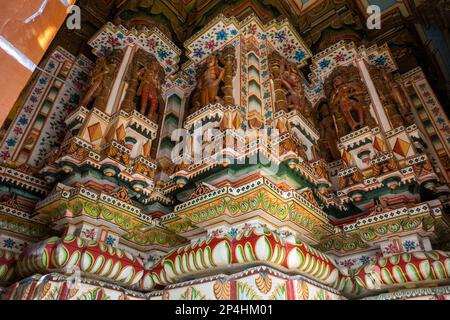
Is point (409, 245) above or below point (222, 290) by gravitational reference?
above

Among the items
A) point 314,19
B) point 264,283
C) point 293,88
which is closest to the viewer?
point 264,283

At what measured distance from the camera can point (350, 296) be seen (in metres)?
2.81

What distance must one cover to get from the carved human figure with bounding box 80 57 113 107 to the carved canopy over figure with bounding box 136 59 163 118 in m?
0.39

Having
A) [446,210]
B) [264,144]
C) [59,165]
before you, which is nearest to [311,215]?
[264,144]

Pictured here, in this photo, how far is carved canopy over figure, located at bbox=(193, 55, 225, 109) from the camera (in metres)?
3.59

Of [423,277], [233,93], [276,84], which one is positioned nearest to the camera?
[423,277]

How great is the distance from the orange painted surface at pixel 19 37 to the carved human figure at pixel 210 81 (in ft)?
7.60

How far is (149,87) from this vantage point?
3.99 meters

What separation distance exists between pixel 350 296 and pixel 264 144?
149 centimetres

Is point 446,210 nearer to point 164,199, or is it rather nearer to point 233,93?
point 233,93

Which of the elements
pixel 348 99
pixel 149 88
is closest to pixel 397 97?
pixel 348 99

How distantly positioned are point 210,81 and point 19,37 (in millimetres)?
2762

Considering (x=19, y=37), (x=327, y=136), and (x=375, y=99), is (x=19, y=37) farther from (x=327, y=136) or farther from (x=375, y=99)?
(x=327, y=136)

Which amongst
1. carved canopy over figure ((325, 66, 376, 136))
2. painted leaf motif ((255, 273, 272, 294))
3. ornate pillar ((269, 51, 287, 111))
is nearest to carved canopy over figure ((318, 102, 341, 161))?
carved canopy over figure ((325, 66, 376, 136))
